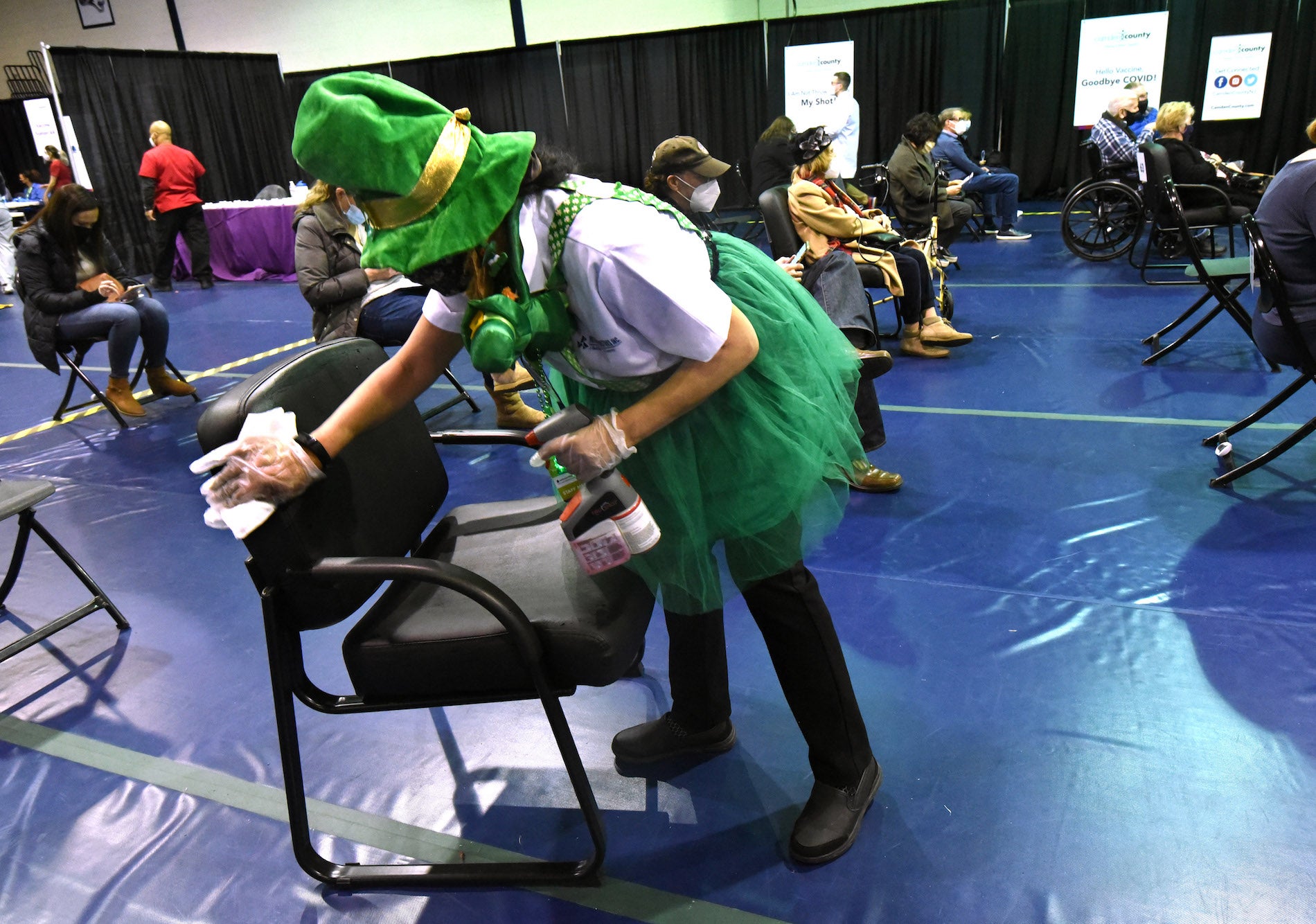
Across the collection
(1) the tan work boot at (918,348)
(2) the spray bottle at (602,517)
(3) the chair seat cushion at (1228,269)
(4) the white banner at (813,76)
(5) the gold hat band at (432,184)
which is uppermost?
(4) the white banner at (813,76)

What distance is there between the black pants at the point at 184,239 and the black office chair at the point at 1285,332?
8.38 m

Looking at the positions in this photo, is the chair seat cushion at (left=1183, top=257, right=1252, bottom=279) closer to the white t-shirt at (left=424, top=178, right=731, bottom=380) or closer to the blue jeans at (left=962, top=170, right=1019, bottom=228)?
the white t-shirt at (left=424, top=178, right=731, bottom=380)

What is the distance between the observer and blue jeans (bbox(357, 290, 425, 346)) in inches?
136

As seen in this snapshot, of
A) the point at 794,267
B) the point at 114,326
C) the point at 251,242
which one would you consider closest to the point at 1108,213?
the point at 794,267

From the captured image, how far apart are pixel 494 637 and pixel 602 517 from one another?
305 millimetres

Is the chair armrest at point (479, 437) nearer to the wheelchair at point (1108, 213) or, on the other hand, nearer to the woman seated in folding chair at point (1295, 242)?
→ the woman seated in folding chair at point (1295, 242)

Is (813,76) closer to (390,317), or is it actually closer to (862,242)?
(862,242)

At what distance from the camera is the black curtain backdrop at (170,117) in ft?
28.7

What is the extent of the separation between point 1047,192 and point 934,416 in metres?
7.49

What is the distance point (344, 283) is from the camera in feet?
11.6

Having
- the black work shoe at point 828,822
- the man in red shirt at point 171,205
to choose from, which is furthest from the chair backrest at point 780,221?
the man in red shirt at point 171,205

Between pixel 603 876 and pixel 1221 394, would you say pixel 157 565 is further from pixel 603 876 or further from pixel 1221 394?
pixel 1221 394

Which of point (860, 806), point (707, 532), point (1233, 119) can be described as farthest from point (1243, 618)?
point (1233, 119)

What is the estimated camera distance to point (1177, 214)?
366cm
